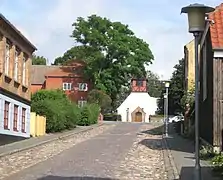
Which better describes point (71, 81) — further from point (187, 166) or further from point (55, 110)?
point (187, 166)

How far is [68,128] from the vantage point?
45.0m

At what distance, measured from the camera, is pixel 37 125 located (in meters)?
36.2

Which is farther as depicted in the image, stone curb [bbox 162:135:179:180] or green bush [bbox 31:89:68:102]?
green bush [bbox 31:89:68:102]

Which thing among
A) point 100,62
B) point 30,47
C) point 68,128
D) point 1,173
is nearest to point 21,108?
point 30,47

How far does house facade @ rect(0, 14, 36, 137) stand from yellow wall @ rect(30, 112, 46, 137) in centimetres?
115

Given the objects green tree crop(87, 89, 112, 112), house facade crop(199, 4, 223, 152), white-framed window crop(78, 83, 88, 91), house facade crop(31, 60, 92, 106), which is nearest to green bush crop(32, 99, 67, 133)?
house facade crop(199, 4, 223, 152)

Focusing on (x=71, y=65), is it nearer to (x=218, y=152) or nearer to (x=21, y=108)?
(x=21, y=108)

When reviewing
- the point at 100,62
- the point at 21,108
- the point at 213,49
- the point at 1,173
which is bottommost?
the point at 1,173

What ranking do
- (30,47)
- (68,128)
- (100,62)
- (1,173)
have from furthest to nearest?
(100,62) < (68,128) < (30,47) < (1,173)

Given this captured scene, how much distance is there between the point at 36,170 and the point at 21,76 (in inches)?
639

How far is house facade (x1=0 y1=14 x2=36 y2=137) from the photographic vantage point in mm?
27891

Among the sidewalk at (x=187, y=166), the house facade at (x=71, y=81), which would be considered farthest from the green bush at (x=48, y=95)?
the house facade at (x=71, y=81)

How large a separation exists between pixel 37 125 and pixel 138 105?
57816 millimetres

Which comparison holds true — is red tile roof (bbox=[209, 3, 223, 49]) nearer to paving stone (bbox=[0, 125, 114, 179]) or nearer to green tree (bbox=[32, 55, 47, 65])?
paving stone (bbox=[0, 125, 114, 179])
